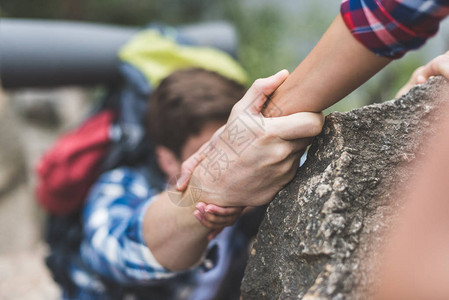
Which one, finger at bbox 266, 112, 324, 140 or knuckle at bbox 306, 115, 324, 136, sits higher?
finger at bbox 266, 112, 324, 140

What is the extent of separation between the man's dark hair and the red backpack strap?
314 millimetres

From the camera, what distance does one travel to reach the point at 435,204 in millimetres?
500

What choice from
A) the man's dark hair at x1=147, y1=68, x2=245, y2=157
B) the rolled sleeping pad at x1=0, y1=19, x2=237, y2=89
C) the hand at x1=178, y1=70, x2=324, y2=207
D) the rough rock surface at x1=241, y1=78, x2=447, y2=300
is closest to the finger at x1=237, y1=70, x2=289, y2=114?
the hand at x1=178, y1=70, x2=324, y2=207

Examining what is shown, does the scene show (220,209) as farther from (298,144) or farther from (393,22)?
(393,22)

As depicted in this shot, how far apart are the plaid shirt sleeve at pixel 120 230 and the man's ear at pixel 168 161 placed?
99mm

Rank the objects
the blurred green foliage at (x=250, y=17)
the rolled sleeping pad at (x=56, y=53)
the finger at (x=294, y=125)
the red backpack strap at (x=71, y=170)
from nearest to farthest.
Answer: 1. the finger at (x=294, y=125)
2. the red backpack strap at (x=71, y=170)
3. the rolled sleeping pad at (x=56, y=53)
4. the blurred green foliage at (x=250, y=17)

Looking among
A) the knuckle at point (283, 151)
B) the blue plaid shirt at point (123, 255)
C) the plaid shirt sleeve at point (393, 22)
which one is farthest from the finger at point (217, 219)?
the plaid shirt sleeve at point (393, 22)

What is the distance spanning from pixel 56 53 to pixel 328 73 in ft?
5.81

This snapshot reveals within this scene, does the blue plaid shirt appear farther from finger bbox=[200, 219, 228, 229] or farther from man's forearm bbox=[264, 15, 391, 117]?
man's forearm bbox=[264, 15, 391, 117]

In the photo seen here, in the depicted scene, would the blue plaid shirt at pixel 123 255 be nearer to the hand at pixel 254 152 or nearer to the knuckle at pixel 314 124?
the hand at pixel 254 152

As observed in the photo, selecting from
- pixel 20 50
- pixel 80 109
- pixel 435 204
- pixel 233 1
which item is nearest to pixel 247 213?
pixel 435 204

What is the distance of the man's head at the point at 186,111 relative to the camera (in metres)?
1.33

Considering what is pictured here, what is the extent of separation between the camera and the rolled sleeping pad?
197 centimetres

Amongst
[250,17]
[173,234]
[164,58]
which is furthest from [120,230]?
[250,17]
